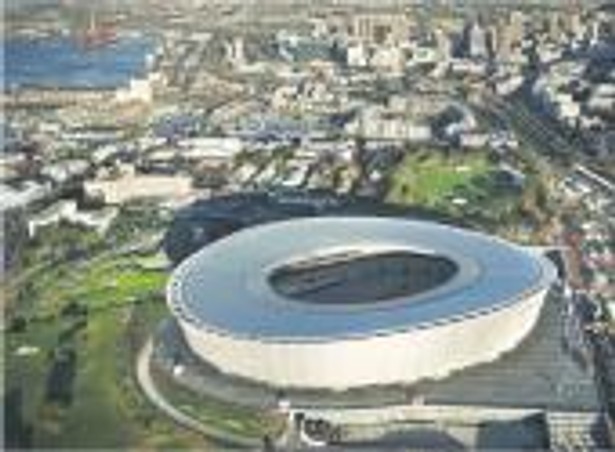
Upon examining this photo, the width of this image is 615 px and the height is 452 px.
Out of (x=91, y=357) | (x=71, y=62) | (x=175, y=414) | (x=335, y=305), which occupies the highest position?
(x=335, y=305)

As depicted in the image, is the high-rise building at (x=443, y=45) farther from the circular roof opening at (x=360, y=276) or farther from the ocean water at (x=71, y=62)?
the circular roof opening at (x=360, y=276)

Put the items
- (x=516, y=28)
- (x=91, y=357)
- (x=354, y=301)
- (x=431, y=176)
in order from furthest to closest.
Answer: (x=516, y=28), (x=431, y=176), (x=91, y=357), (x=354, y=301)

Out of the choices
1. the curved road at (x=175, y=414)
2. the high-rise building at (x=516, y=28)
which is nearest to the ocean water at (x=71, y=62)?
the high-rise building at (x=516, y=28)

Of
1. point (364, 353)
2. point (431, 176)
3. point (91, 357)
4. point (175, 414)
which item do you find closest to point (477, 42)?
point (431, 176)

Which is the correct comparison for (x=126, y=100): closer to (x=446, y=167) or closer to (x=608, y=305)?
(x=446, y=167)

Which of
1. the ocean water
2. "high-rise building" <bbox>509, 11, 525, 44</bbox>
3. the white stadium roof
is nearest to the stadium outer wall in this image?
the white stadium roof

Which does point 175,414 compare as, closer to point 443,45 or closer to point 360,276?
point 360,276

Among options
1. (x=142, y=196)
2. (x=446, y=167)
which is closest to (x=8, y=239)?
(x=142, y=196)
